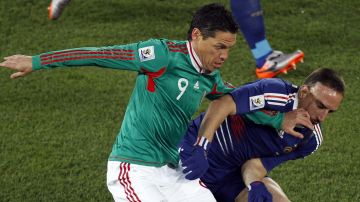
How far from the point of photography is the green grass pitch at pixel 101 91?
589 centimetres

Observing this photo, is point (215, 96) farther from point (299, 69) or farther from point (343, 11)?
point (343, 11)

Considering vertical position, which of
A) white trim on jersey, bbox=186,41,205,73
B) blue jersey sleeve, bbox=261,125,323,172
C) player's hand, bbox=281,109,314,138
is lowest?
blue jersey sleeve, bbox=261,125,323,172

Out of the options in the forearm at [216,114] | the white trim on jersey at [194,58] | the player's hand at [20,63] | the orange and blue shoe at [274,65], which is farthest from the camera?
the orange and blue shoe at [274,65]

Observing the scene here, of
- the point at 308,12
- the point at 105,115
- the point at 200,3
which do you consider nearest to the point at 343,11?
the point at 308,12

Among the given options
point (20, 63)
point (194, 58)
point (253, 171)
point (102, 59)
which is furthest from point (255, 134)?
point (20, 63)

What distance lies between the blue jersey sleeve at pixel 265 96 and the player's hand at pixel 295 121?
0.09 m

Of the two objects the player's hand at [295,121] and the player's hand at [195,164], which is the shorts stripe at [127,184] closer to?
the player's hand at [195,164]

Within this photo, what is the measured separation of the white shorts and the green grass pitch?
1.50 metres

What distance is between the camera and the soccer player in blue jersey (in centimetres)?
436

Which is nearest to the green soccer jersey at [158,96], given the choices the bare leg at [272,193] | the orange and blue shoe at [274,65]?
the bare leg at [272,193]

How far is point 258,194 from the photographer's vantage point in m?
4.54

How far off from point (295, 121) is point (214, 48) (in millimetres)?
653

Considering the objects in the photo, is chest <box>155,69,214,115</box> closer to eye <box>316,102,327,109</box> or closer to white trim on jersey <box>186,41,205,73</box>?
white trim on jersey <box>186,41,205,73</box>

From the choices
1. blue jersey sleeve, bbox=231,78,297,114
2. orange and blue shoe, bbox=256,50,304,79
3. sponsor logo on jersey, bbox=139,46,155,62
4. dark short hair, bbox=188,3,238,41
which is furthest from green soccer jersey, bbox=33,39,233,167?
orange and blue shoe, bbox=256,50,304,79
